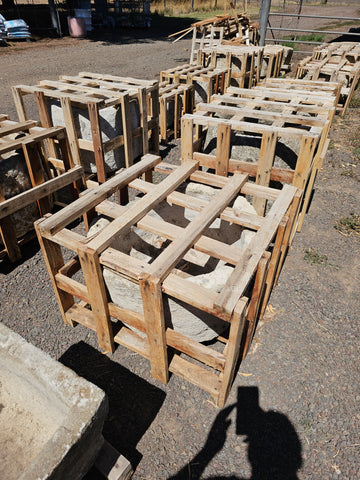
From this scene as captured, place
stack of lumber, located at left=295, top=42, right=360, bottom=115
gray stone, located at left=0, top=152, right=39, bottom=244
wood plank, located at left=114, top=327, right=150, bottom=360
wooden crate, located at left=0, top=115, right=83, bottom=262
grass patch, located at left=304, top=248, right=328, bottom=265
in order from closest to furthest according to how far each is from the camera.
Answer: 1. wood plank, located at left=114, top=327, right=150, bottom=360
2. wooden crate, located at left=0, top=115, right=83, bottom=262
3. gray stone, located at left=0, top=152, right=39, bottom=244
4. grass patch, located at left=304, top=248, right=328, bottom=265
5. stack of lumber, located at left=295, top=42, right=360, bottom=115

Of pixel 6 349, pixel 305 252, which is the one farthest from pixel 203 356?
pixel 305 252

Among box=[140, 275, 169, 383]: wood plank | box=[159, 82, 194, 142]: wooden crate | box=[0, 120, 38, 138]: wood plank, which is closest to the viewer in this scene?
box=[140, 275, 169, 383]: wood plank

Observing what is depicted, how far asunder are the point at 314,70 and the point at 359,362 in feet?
25.9

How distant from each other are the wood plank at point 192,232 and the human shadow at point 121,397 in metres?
1.32

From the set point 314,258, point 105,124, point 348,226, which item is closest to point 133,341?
point 314,258

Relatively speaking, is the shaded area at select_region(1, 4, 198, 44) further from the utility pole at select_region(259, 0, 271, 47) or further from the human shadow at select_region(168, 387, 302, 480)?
the human shadow at select_region(168, 387, 302, 480)

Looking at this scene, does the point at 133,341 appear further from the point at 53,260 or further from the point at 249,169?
the point at 249,169

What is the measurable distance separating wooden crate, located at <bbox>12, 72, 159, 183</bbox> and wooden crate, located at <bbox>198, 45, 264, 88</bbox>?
391 cm

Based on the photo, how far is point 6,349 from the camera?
2.15 m

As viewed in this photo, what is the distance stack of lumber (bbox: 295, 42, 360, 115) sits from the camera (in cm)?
884

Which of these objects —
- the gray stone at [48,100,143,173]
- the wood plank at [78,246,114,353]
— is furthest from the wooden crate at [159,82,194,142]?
the wood plank at [78,246,114,353]

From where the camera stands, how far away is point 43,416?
2281 millimetres

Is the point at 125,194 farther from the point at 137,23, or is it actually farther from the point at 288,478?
the point at 137,23

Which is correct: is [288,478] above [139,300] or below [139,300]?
below
